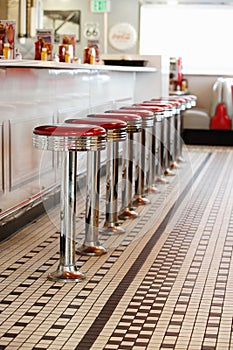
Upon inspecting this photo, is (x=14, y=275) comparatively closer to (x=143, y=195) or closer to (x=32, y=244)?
(x=32, y=244)

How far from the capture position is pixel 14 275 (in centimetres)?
458

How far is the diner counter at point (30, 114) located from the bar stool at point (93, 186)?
0.48 meters

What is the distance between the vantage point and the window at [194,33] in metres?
14.4

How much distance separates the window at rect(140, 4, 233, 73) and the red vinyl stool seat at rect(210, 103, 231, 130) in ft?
6.09

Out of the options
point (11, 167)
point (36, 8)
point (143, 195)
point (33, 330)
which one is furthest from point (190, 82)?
point (33, 330)

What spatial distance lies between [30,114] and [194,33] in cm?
931

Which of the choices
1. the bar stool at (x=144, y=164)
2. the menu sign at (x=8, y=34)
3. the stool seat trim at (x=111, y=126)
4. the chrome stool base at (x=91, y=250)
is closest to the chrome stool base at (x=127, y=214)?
the bar stool at (x=144, y=164)

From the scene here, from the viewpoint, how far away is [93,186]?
5094 millimetres

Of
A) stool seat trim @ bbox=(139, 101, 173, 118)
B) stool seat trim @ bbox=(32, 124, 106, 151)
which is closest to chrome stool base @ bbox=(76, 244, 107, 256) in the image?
stool seat trim @ bbox=(32, 124, 106, 151)

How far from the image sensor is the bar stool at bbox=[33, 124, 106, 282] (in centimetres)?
426

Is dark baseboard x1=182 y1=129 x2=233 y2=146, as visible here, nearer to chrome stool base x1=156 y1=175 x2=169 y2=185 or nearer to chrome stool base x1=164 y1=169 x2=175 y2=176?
chrome stool base x1=164 y1=169 x2=175 y2=176

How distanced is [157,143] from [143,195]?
1.60m

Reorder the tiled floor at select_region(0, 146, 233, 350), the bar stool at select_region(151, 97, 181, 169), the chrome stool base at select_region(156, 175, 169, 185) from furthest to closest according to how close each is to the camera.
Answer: the bar stool at select_region(151, 97, 181, 169)
the chrome stool base at select_region(156, 175, 169, 185)
the tiled floor at select_region(0, 146, 233, 350)

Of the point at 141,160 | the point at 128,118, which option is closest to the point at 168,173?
the point at 141,160
